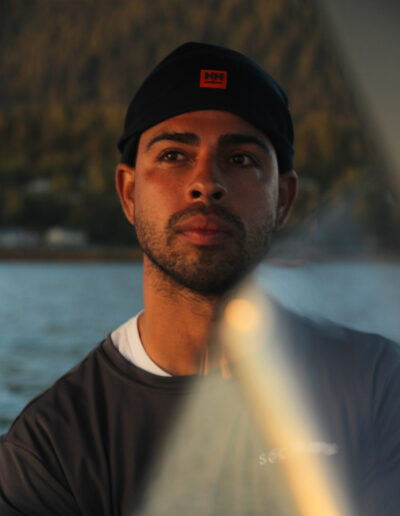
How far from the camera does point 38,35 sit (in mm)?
25922

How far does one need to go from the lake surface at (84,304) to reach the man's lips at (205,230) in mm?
189

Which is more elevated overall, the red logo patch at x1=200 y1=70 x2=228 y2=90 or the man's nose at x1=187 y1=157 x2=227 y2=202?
the red logo patch at x1=200 y1=70 x2=228 y2=90

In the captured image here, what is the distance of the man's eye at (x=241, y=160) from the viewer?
3.49 ft

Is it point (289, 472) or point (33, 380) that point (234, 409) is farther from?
point (33, 380)

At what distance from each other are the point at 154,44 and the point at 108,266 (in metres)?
9.69

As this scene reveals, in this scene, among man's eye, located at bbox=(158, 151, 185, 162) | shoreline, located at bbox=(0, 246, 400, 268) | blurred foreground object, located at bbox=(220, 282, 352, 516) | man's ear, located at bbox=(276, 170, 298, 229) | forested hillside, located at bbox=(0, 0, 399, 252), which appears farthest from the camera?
shoreline, located at bbox=(0, 246, 400, 268)

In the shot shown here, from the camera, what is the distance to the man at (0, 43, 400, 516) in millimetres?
970

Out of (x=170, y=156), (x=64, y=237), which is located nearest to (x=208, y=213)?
(x=170, y=156)

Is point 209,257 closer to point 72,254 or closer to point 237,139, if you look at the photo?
point 237,139

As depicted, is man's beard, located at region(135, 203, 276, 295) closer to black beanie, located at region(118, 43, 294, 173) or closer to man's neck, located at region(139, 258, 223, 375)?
man's neck, located at region(139, 258, 223, 375)

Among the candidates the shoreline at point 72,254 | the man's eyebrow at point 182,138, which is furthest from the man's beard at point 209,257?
the shoreline at point 72,254

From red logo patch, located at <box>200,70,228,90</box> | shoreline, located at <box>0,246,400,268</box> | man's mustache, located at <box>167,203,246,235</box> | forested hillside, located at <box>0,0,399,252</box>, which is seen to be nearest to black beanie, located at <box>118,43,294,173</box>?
red logo patch, located at <box>200,70,228,90</box>

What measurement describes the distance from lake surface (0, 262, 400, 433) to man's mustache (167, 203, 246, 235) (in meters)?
0.18

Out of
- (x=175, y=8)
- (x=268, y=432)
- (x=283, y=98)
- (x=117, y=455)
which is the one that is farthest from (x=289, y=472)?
(x=175, y=8)
